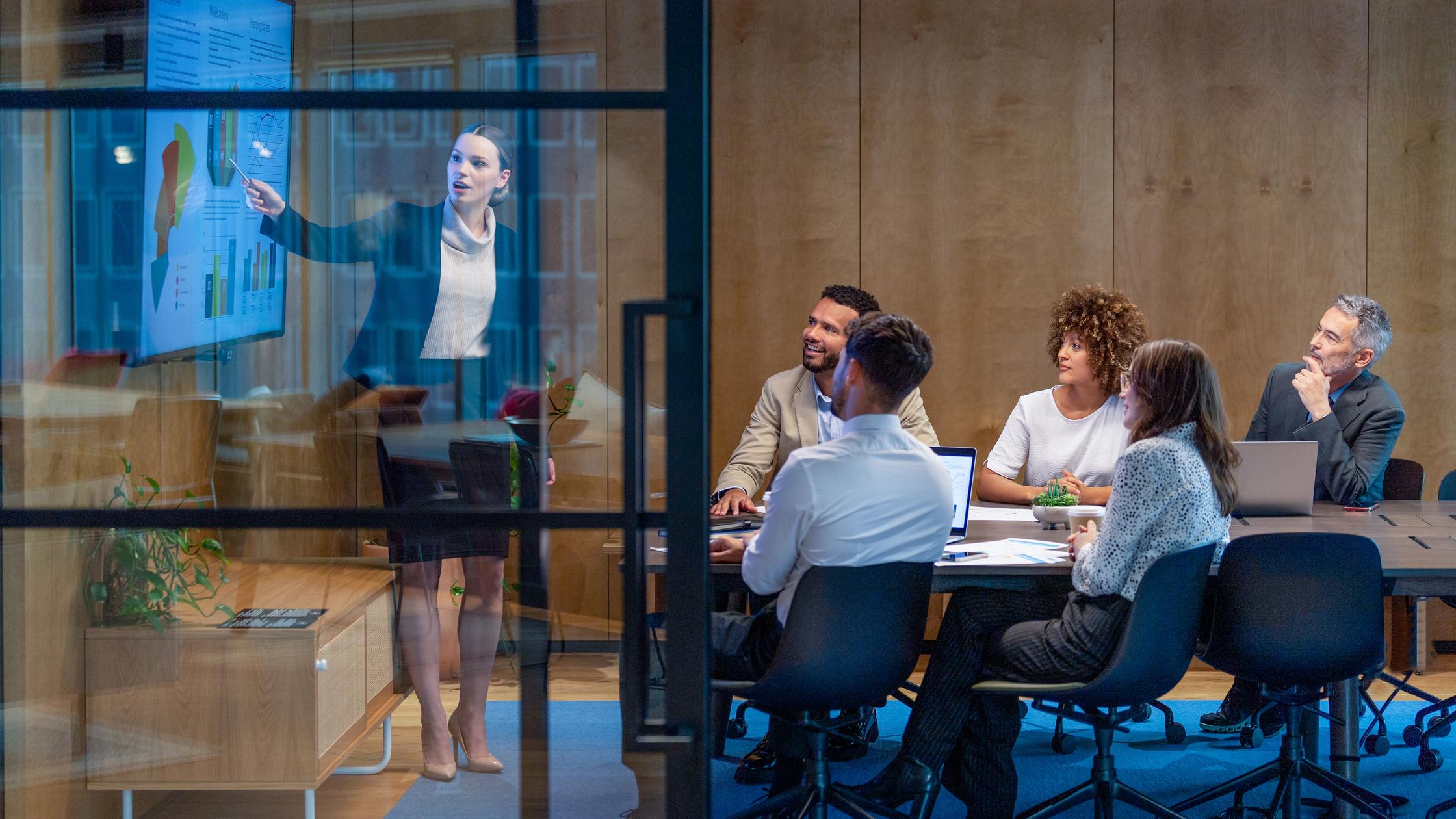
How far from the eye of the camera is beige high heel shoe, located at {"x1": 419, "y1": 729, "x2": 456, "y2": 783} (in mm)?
2207

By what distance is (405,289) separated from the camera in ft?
7.11

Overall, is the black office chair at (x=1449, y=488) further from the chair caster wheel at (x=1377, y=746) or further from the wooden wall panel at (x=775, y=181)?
the wooden wall panel at (x=775, y=181)

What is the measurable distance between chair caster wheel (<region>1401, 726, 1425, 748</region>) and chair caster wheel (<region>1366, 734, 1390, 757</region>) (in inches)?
2.4

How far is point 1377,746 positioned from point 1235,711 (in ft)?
1.48

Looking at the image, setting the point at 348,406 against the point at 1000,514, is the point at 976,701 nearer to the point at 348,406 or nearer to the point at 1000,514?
the point at 1000,514

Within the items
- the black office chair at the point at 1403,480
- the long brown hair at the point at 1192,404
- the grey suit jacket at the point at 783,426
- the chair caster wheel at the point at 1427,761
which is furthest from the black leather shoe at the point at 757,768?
the black office chair at the point at 1403,480

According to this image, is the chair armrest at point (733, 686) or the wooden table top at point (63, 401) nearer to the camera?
the wooden table top at point (63, 401)

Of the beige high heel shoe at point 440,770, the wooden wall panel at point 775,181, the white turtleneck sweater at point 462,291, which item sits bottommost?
the beige high heel shoe at point 440,770

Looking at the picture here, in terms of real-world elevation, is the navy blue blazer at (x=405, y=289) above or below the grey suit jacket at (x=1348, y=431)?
above

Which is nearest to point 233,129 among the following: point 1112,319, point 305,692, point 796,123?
point 305,692

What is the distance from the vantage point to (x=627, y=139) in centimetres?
214

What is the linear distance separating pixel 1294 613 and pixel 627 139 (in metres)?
2.04

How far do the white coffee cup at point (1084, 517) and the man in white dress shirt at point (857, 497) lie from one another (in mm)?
548

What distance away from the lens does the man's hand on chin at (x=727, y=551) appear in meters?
3.15
